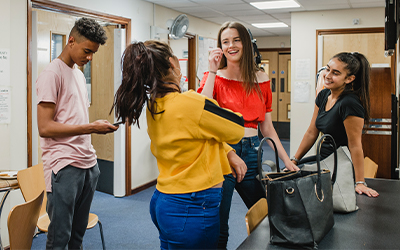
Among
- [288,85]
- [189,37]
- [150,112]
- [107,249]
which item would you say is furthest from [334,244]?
[288,85]

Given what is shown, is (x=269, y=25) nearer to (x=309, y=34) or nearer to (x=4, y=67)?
(x=309, y=34)

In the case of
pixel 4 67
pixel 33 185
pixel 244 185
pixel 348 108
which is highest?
pixel 4 67

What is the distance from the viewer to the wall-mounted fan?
16.1 ft

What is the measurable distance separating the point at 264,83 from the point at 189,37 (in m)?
4.35

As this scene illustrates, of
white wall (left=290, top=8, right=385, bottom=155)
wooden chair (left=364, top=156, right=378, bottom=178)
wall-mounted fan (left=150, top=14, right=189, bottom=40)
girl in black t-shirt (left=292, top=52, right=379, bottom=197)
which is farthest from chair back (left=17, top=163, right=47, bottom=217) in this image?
white wall (left=290, top=8, right=385, bottom=155)

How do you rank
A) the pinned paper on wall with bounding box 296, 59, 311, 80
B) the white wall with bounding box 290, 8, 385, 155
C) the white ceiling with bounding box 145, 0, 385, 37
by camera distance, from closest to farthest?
the white ceiling with bounding box 145, 0, 385, 37 → the white wall with bounding box 290, 8, 385, 155 → the pinned paper on wall with bounding box 296, 59, 311, 80

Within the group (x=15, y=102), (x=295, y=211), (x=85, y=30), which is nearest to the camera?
(x=295, y=211)

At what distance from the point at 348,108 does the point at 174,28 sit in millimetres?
3499

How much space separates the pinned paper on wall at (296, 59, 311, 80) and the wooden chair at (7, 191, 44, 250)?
16.0ft

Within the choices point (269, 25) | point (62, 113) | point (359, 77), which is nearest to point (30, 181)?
point (62, 113)

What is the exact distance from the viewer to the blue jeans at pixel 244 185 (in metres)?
1.70

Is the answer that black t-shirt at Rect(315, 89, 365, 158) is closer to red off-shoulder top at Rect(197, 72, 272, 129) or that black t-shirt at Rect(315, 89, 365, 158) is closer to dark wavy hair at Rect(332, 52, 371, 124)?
dark wavy hair at Rect(332, 52, 371, 124)

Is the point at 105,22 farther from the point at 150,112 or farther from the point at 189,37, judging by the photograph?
the point at 150,112

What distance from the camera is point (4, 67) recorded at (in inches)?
116
